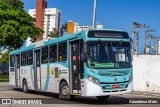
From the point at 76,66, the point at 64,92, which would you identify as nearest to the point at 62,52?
the point at 76,66

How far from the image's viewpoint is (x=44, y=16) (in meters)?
102

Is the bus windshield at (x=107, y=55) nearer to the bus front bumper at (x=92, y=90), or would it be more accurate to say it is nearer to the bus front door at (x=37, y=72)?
the bus front bumper at (x=92, y=90)

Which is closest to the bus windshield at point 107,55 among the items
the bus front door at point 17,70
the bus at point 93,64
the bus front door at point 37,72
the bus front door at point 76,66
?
the bus at point 93,64

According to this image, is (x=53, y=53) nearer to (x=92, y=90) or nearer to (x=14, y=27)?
(x=92, y=90)

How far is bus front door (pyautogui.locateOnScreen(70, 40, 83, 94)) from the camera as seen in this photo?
53.2ft

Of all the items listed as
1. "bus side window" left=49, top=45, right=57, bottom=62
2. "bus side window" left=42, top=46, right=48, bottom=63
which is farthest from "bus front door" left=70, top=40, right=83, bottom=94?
"bus side window" left=42, top=46, right=48, bottom=63

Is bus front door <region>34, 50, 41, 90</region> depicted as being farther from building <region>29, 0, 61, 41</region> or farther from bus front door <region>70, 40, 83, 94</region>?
building <region>29, 0, 61, 41</region>

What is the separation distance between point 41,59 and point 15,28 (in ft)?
85.3

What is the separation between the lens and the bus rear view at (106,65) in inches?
610

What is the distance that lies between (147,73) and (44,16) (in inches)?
3038

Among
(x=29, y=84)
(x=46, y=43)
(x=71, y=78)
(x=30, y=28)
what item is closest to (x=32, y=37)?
(x=30, y=28)

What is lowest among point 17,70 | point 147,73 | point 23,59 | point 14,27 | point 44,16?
point 147,73

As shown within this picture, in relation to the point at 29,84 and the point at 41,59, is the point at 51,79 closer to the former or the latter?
the point at 41,59

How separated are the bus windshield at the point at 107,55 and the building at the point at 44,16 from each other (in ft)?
191
